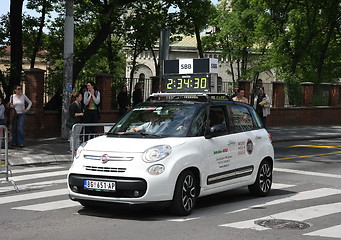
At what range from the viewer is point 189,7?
89.3ft

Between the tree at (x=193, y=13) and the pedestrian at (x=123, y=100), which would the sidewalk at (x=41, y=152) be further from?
the tree at (x=193, y=13)

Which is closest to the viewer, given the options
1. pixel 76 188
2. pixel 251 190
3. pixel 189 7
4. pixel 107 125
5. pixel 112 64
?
pixel 76 188

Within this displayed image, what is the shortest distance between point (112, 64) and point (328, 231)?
31.8m

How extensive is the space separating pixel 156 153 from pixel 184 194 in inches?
29.1

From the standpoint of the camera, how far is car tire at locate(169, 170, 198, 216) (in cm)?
897

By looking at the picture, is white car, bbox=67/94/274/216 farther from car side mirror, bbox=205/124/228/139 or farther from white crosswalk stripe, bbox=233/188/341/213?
white crosswalk stripe, bbox=233/188/341/213

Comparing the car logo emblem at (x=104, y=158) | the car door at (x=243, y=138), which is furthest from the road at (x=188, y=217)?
the car logo emblem at (x=104, y=158)

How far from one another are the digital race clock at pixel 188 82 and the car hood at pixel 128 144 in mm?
9456

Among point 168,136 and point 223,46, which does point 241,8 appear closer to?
point 223,46

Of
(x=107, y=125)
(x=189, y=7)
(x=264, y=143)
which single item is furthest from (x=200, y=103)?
(x=189, y=7)

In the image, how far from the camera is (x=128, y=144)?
9102 millimetres

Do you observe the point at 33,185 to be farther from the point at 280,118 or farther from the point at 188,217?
the point at 280,118

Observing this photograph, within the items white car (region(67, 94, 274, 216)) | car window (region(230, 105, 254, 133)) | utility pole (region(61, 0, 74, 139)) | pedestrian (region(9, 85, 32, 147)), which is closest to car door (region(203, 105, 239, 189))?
white car (region(67, 94, 274, 216))

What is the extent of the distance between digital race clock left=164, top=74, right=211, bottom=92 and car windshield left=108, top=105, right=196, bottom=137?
333 inches
